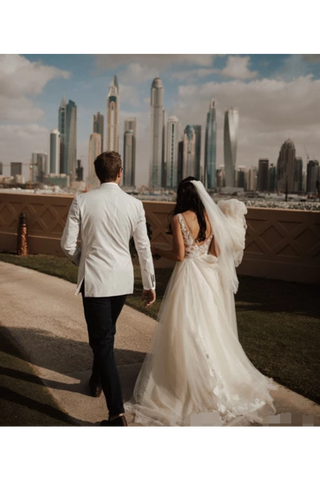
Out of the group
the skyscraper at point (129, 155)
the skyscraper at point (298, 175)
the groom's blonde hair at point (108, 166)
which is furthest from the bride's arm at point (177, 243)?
the skyscraper at point (129, 155)

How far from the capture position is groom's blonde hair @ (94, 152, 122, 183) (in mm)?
3979

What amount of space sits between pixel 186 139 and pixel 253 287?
81819 millimetres

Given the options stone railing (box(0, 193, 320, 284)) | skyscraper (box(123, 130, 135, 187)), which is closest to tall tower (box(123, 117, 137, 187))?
skyscraper (box(123, 130, 135, 187))

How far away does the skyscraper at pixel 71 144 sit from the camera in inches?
4630

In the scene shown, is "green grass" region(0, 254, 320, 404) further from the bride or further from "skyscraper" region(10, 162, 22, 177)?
"skyscraper" region(10, 162, 22, 177)

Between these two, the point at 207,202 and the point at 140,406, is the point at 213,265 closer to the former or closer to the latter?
the point at 207,202

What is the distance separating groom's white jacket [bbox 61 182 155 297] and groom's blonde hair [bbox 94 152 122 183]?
0.05 m

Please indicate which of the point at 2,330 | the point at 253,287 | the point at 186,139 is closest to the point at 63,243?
the point at 2,330

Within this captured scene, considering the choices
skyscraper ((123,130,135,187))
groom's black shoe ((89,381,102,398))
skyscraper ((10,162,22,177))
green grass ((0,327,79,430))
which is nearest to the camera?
green grass ((0,327,79,430))

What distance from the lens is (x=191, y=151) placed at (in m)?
85.8

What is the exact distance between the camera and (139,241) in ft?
13.2

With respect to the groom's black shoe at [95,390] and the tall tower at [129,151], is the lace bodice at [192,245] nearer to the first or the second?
the groom's black shoe at [95,390]

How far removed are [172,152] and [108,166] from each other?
289 feet

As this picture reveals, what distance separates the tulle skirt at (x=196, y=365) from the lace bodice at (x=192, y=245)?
0.16 ft
